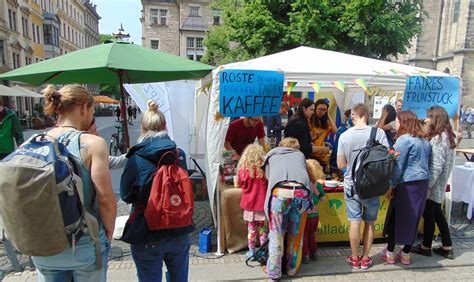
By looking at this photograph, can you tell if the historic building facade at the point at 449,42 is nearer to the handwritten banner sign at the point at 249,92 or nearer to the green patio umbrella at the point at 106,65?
the handwritten banner sign at the point at 249,92

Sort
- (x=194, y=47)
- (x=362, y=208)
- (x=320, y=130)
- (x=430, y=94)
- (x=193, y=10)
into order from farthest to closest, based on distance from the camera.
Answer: (x=194, y=47) → (x=193, y=10) → (x=320, y=130) → (x=430, y=94) → (x=362, y=208)

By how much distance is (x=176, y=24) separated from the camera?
4303 centimetres

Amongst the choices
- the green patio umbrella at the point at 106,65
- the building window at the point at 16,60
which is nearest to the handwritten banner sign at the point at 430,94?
the green patio umbrella at the point at 106,65

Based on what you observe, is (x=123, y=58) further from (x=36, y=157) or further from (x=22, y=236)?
(x=22, y=236)

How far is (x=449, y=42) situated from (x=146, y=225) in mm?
35186

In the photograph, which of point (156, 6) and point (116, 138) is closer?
point (116, 138)

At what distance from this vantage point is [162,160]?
89.7 inches

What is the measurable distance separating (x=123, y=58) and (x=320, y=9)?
11.9 meters

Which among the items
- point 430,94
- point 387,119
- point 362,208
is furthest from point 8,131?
point 430,94

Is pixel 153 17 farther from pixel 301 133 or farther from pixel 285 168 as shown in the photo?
pixel 285 168

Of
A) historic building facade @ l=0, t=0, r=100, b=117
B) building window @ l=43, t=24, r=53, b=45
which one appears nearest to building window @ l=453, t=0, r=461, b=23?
historic building facade @ l=0, t=0, r=100, b=117

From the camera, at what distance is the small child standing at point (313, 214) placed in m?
3.52

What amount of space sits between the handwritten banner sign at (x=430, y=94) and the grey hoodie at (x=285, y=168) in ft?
6.81

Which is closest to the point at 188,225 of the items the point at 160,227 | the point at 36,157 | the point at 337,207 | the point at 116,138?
the point at 160,227
